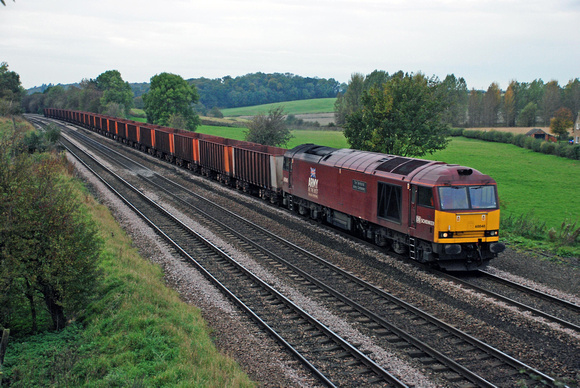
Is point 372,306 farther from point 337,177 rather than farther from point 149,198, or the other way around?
point 149,198

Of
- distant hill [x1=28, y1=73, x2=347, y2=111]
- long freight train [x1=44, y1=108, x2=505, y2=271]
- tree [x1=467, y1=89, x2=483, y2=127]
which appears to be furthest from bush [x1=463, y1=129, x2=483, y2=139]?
distant hill [x1=28, y1=73, x2=347, y2=111]

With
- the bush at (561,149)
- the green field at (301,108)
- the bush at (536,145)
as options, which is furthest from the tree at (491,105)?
the bush at (561,149)

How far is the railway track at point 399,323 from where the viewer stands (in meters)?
9.26

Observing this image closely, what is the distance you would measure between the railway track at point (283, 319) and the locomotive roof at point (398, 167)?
6.06 m

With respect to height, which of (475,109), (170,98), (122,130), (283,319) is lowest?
(283,319)

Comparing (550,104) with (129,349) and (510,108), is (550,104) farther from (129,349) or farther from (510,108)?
(129,349)

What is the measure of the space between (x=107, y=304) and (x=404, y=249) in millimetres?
10029

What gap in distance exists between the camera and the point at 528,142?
7725 centimetres

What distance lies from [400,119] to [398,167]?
57.8ft

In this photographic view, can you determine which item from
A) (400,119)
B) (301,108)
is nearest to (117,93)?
(301,108)

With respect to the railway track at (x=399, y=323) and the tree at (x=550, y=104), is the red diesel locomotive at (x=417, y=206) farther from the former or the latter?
the tree at (x=550, y=104)

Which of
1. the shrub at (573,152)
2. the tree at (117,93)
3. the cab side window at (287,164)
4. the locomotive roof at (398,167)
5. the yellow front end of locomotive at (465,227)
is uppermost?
the tree at (117,93)

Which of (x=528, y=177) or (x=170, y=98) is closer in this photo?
(x=528, y=177)

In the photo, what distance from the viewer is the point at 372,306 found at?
12.8 meters
